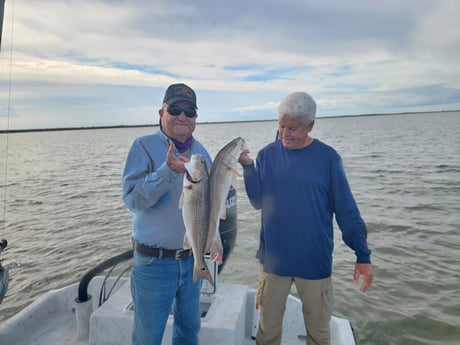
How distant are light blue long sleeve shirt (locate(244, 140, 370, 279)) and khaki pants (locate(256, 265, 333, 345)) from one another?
9 centimetres

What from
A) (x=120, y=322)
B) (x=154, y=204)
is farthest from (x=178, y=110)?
(x=120, y=322)

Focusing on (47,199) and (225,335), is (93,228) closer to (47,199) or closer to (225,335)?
(47,199)

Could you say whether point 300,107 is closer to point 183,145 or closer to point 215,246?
point 183,145

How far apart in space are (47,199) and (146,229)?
16.3m

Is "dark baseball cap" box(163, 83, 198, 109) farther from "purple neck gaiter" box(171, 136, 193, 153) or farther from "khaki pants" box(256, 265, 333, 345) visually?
"khaki pants" box(256, 265, 333, 345)

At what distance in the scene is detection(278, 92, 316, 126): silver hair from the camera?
313 cm

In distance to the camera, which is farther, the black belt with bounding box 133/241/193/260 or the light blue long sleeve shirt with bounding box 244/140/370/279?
the light blue long sleeve shirt with bounding box 244/140/370/279

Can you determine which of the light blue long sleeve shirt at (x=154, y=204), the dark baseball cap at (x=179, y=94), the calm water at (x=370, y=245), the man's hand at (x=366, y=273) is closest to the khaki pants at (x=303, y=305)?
the man's hand at (x=366, y=273)

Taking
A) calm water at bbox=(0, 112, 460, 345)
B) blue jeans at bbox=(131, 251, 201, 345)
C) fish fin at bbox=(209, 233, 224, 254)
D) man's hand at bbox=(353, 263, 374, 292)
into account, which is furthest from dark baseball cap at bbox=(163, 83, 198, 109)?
calm water at bbox=(0, 112, 460, 345)

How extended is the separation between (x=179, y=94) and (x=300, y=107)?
109 centimetres

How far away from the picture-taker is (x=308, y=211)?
319 cm

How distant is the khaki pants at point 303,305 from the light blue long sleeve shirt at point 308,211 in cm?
9

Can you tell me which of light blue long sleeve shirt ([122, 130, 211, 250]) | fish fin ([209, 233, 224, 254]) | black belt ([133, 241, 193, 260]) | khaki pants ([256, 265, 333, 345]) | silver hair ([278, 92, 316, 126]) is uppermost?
silver hair ([278, 92, 316, 126])

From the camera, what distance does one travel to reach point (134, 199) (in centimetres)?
281
